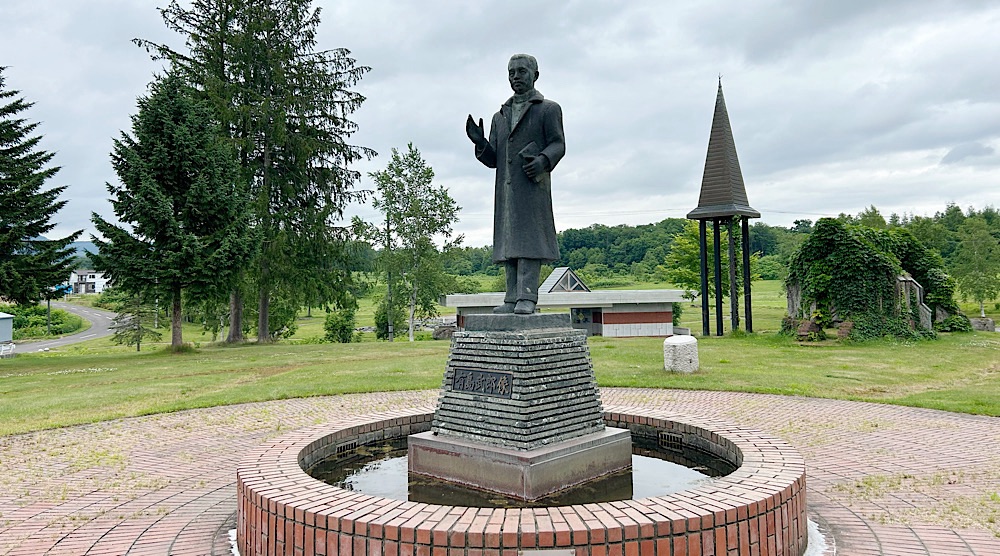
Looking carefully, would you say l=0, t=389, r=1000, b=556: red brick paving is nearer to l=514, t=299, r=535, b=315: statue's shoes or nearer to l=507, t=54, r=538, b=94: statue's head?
l=514, t=299, r=535, b=315: statue's shoes

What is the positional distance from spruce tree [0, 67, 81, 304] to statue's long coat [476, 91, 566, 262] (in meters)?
17.7

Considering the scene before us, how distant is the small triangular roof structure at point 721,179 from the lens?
64.5 ft

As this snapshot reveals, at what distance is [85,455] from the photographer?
6383 millimetres

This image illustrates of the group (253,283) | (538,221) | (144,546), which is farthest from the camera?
(253,283)

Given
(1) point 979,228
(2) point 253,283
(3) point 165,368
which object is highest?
(1) point 979,228

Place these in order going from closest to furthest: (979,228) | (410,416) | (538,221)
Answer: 1. (538,221)
2. (410,416)
3. (979,228)

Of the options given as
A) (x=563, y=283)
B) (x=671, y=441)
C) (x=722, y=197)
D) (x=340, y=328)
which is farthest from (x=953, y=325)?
(x=340, y=328)

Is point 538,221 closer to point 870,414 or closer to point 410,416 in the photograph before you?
point 410,416

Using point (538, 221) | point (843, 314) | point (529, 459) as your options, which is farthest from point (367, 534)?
point (843, 314)

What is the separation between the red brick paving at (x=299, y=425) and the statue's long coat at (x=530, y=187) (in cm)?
240

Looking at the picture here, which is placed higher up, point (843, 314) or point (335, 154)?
point (335, 154)

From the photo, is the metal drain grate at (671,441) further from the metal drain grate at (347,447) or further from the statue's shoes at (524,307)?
the metal drain grate at (347,447)

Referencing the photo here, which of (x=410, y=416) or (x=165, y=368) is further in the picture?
(x=165, y=368)

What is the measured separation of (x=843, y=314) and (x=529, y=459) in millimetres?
17175
